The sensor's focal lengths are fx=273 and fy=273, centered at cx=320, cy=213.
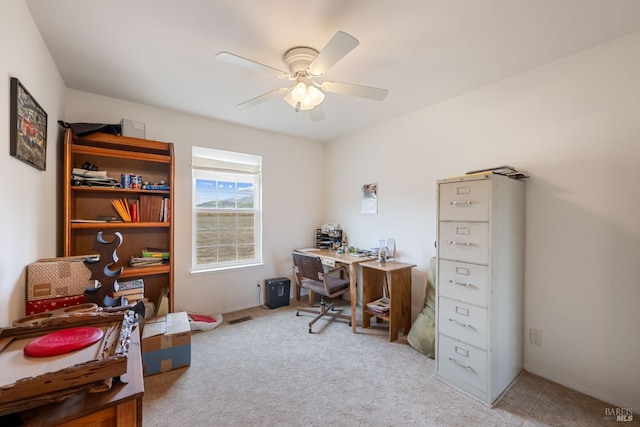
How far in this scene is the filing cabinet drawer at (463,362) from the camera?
188 cm

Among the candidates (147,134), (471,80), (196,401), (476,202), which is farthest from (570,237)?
(147,134)

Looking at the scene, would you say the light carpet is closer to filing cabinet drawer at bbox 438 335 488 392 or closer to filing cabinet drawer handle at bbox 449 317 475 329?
filing cabinet drawer at bbox 438 335 488 392

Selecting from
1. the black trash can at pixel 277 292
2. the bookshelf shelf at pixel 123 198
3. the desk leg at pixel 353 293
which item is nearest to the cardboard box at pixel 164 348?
the bookshelf shelf at pixel 123 198

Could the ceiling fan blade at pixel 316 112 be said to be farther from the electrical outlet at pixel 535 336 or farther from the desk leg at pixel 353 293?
the electrical outlet at pixel 535 336

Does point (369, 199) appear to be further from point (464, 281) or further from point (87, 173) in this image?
point (87, 173)

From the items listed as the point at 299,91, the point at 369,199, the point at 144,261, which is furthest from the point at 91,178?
the point at 369,199

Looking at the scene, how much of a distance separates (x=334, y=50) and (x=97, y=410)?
180 cm

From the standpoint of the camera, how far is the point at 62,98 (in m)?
2.46

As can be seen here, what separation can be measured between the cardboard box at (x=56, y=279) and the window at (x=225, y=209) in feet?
5.06

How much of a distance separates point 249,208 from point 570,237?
339 cm

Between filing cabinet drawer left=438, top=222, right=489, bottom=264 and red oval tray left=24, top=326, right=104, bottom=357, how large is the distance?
6.88 ft

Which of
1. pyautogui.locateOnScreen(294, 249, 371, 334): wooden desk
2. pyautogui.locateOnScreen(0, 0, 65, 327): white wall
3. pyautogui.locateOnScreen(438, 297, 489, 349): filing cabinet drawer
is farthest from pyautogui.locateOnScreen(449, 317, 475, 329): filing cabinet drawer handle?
pyautogui.locateOnScreen(0, 0, 65, 327): white wall

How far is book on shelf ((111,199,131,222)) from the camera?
2707mm

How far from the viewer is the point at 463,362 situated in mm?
1979
